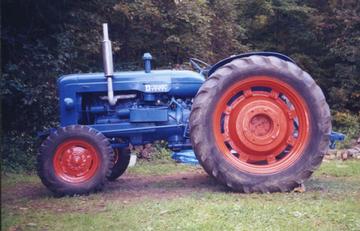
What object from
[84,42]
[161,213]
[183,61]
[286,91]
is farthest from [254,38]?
[161,213]

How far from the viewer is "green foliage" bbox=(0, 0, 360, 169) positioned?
350 inches

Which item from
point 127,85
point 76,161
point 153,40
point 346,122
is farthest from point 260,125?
point 346,122

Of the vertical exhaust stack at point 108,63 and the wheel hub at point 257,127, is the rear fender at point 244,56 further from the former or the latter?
the vertical exhaust stack at point 108,63

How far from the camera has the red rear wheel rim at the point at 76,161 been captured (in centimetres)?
586

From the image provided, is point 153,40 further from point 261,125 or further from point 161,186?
point 261,125

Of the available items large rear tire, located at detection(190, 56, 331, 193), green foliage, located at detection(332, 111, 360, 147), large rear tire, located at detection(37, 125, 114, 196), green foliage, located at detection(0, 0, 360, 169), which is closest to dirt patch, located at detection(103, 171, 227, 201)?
large rear tire, located at detection(37, 125, 114, 196)

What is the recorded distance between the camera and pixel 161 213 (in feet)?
15.8

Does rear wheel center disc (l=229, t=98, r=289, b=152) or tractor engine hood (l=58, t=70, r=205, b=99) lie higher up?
tractor engine hood (l=58, t=70, r=205, b=99)

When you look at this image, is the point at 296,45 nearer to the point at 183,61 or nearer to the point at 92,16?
the point at 183,61

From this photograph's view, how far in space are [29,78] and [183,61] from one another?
14.5 ft

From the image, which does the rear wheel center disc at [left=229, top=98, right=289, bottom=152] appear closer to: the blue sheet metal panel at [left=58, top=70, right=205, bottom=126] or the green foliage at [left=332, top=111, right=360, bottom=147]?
the blue sheet metal panel at [left=58, top=70, right=205, bottom=126]

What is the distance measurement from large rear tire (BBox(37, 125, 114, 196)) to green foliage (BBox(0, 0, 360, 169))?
300cm

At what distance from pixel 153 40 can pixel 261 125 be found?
675cm

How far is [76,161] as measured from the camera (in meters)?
5.89
